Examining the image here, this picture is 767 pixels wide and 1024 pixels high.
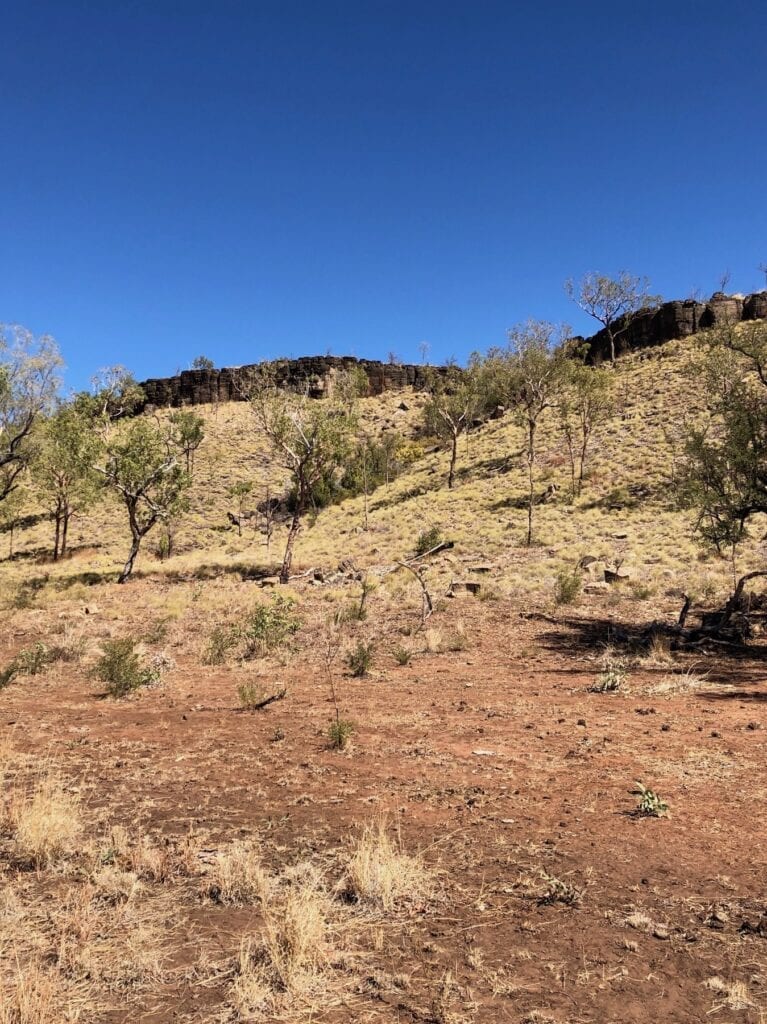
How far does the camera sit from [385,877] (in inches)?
185

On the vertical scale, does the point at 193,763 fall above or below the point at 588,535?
below

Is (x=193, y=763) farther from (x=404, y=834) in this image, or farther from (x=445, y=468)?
(x=445, y=468)

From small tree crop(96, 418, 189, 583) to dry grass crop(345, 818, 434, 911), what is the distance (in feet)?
85.0

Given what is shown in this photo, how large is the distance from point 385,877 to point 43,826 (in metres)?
3.15

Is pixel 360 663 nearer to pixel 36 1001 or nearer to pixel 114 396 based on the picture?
pixel 36 1001

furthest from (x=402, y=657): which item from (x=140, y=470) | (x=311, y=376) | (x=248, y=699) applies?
(x=311, y=376)

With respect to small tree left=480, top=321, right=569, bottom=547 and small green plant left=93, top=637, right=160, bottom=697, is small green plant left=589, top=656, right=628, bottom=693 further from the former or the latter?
small tree left=480, top=321, right=569, bottom=547

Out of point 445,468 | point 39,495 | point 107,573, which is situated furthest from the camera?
point 445,468

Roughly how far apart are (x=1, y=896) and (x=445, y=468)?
171 ft

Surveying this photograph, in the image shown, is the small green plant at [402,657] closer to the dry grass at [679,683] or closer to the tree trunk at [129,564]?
the dry grass at [679,683]

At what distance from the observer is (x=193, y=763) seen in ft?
25.6

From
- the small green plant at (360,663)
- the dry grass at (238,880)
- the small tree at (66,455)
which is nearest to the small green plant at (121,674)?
the small green plant at (360,663)

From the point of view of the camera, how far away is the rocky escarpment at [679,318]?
207 ft

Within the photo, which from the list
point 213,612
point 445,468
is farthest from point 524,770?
point 445,468
